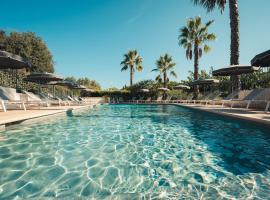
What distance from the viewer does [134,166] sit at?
304cm

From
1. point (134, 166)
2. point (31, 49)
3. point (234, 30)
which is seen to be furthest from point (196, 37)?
point (31, 49)

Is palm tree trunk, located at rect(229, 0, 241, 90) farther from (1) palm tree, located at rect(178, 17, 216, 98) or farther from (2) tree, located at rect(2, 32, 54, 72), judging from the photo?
(2) tree, located at rect(2, 32, 54, 72)

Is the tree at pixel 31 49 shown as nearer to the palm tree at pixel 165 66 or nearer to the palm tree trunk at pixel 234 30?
the palm tree at pixel 165 66

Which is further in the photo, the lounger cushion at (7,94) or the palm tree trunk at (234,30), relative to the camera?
the palm tree trunk at (234,30)

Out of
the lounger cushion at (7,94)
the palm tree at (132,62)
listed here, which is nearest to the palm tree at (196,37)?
the palm tree at (132,62)

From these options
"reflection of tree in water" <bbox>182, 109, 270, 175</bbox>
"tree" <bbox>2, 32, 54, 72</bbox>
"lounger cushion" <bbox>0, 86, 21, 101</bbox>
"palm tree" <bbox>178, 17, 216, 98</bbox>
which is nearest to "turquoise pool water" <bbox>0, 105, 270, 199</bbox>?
"reflection of tree in water" <bbox>182, 109, 270, 175</bbox>

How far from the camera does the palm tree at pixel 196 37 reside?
20359 mm

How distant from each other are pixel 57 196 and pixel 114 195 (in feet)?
2.16

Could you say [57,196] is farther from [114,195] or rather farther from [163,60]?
[163,60]

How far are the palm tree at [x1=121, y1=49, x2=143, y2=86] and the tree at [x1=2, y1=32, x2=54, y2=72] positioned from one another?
545 inches

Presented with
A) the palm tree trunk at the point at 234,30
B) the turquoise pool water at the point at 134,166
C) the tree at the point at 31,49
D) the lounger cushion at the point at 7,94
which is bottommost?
the turquoise pool water at the point at 134,166

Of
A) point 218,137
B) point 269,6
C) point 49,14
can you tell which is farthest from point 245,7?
point 49,14

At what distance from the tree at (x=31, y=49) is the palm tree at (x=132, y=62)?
45.5 feet

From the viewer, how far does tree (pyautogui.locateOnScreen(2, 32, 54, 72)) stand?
2777 centimetres
